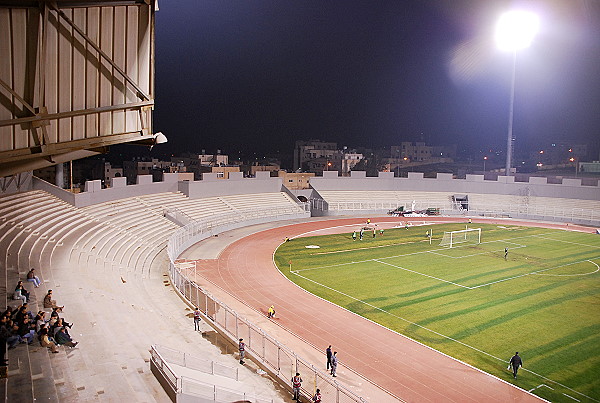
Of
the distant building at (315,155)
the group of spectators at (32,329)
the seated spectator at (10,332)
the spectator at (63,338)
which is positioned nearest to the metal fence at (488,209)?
the group of spectators at (32,329)

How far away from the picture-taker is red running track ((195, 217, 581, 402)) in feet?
50.1

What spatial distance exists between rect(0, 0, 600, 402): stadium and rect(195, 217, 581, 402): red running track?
0.26ft

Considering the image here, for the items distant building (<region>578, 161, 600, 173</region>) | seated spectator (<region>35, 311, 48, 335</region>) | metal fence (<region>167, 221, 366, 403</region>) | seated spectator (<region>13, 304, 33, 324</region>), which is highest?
distant building (<region>578, 161, 600, 173</region>)

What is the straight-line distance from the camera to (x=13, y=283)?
54.7 ft

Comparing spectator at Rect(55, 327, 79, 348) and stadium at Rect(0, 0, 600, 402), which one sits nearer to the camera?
stadium at Rect(0, 0, 600, 402)

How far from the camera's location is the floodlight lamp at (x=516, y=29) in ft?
185

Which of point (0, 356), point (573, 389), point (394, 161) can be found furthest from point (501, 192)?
point (394, 161)

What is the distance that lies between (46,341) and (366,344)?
11598 millimetres

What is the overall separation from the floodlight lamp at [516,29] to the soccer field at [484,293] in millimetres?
27047

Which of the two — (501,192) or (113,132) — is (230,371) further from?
(501,192)

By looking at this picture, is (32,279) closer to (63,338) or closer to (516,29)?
(63,338)

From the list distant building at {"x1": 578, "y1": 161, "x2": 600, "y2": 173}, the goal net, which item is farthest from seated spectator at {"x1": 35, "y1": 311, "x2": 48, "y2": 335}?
distant building at {"x1": 578, "y1": 161, "x2": 600, "y2": 173}

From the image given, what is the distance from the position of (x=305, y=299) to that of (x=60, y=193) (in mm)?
20331

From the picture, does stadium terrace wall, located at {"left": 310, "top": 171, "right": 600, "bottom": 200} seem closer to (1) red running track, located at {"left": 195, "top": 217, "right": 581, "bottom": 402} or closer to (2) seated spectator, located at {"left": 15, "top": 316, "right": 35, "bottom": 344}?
(1) red running track, located at {"left": 195, "top": 217, "right": 581, "bottom": 402}
